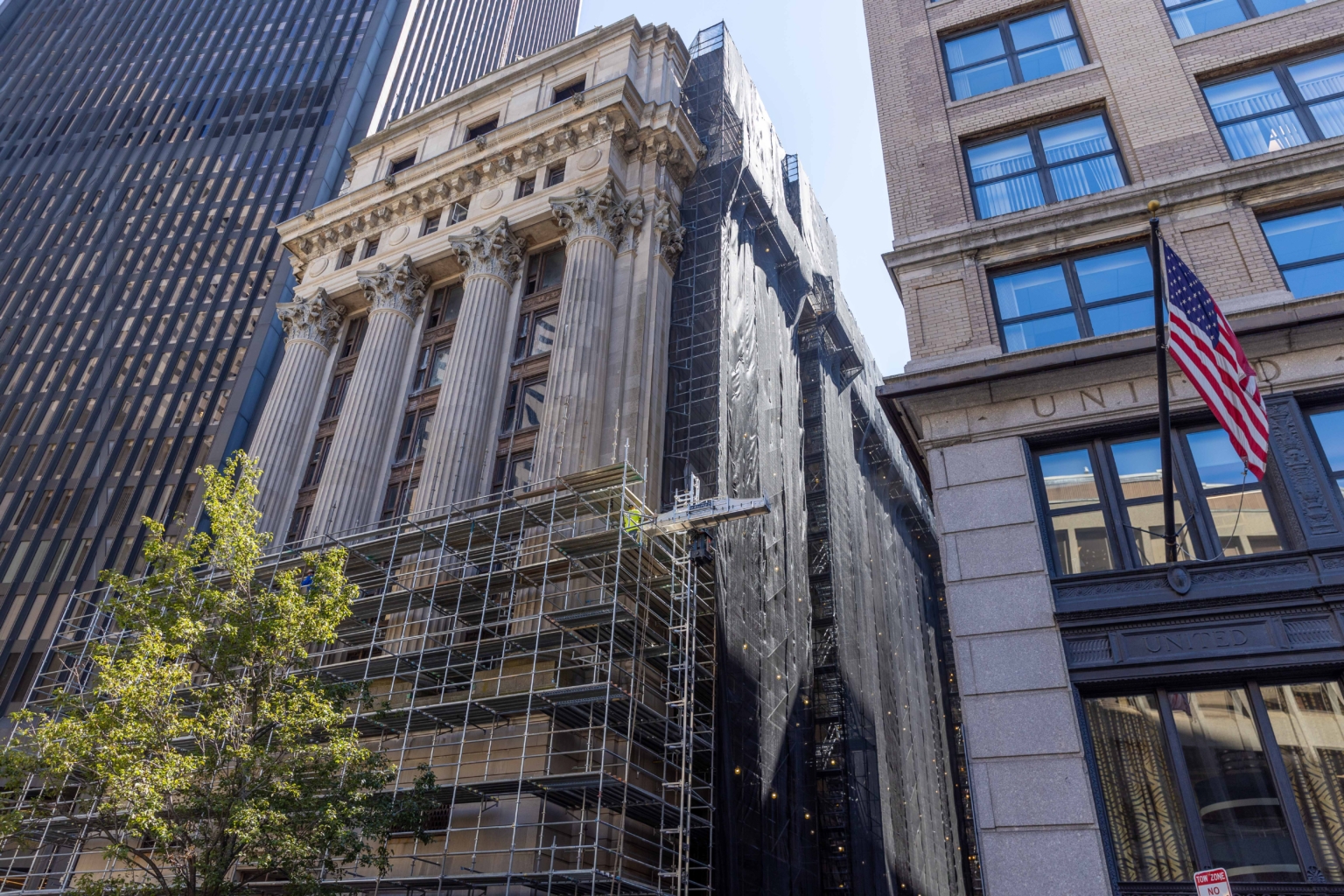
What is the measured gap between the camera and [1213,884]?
29.3 ft

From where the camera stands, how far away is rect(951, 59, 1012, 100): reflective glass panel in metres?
20.9

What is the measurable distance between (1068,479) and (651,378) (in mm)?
17598

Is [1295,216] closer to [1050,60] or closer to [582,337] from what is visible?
[1050,60]

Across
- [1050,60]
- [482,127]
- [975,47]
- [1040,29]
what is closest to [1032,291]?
[1050,60]

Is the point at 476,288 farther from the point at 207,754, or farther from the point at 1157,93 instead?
the point at 1157,93

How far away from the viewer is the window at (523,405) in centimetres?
3331

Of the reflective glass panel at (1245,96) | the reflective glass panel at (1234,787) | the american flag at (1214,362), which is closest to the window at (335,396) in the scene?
the reflective glass panel at (1245,96)

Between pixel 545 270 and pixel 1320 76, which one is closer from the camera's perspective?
pixel 1320 76

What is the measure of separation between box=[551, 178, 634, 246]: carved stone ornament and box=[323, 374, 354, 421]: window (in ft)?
40.5

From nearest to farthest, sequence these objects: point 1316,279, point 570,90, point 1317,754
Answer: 1. point 1317,754
2. point 1316,279
3. point 570,90

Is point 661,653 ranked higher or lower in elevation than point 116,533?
lower

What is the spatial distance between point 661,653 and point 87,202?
81.3m

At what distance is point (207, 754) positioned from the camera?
682 inches

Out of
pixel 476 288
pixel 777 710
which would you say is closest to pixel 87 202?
pixel 476 288
